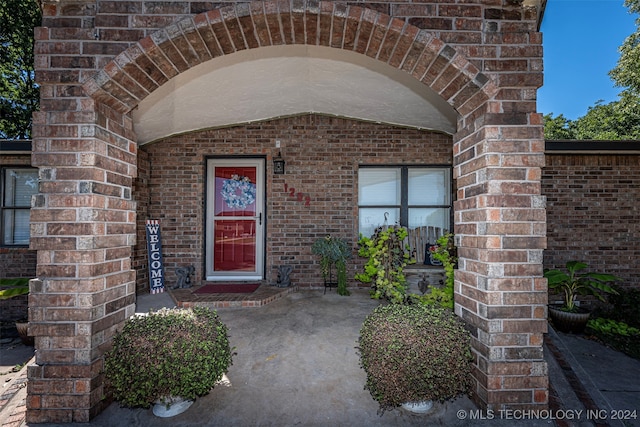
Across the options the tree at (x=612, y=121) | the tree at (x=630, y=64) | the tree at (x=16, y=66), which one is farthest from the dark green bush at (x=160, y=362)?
the tree at (x=612, y=121)

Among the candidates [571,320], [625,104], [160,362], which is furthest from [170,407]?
[625,104]

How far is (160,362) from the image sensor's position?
1879 mm

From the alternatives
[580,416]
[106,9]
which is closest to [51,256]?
[106,9]

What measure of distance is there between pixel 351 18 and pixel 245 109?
2.67 m

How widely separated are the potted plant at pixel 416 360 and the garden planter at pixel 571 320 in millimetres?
3618

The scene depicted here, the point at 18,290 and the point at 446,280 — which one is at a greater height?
the point at 446,280

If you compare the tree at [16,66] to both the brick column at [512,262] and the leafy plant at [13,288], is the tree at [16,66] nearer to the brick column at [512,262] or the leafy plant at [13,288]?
the leafy plant at [13,288]

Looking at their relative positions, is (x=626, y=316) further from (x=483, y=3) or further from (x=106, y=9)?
(x=106, y=9)

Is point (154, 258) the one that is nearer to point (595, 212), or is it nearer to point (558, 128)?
point (595, 212)

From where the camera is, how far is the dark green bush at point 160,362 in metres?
1.87

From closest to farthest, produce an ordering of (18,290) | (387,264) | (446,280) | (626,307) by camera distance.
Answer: (446,280), (18,290), (387,264), (626,307)

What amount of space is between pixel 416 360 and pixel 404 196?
11.5ft

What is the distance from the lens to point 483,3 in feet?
6.47

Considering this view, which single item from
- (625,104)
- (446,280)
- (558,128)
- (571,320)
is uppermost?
(558,128)
